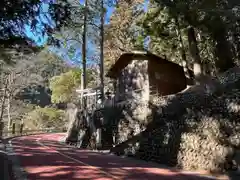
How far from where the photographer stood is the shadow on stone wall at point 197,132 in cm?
1412

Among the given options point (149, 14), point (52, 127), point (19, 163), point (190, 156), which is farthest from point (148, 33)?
point (52, 127)

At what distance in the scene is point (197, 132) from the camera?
15.7 meters

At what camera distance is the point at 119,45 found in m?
44.8

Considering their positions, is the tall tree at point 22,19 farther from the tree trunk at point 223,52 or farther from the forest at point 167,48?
the tree trunk at point 223,52

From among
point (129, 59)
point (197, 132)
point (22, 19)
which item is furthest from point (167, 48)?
point (22, 19)

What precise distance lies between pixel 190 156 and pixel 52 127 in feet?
140

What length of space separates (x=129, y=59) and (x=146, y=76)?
9.42 ft

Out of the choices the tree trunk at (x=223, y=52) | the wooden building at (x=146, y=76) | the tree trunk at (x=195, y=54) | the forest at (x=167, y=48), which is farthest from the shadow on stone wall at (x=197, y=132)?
the wooden building at (x=146, y=76)

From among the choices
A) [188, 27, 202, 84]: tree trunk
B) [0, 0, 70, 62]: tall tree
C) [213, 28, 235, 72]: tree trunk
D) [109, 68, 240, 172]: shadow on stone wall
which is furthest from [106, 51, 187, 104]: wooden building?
[0, 0, 70, 62]: tall tree

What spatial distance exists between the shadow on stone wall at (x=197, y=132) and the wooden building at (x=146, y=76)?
7.30 meters

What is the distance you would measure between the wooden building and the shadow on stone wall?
730 centimetres

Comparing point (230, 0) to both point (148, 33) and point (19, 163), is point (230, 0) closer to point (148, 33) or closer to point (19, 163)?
point (19, 163)

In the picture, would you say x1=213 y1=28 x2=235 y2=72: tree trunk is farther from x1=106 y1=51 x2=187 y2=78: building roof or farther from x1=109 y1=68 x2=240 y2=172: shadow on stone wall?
x1=106 y1=51 x2=187 y2=78: building roof

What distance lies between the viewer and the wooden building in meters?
28.7
